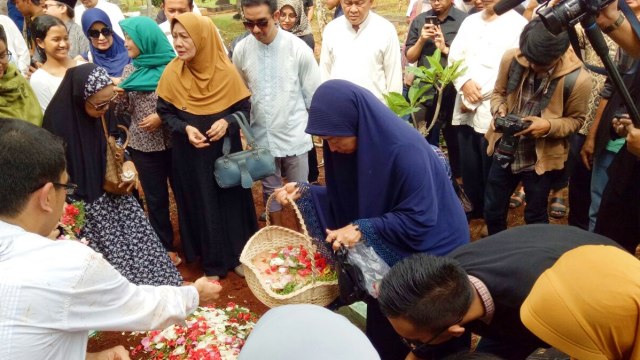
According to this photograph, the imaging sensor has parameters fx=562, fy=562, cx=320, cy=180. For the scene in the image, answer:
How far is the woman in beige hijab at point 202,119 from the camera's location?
3945mm

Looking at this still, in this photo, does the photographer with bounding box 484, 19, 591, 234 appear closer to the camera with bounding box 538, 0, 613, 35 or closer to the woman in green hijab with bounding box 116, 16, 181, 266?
the camera with bounding box 538, 0, 613, 35

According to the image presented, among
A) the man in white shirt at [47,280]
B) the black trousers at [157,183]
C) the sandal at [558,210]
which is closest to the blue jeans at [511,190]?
the sandal at [558,210]

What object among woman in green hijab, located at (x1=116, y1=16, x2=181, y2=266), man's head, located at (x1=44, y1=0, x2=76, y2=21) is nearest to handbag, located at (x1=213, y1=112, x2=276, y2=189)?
woman in green hijab, located at (x1=116, y1=16, x2=181, y2=266)

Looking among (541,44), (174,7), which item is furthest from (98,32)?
(541,44)

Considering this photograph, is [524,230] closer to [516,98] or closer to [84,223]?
[516,98]

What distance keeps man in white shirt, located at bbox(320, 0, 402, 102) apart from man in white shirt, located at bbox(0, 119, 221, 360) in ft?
10.3

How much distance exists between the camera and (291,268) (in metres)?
3.24

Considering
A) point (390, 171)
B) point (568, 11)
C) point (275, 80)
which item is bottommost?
point (390, 171)

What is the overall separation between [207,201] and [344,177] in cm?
162

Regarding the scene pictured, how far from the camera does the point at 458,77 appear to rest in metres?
4.61

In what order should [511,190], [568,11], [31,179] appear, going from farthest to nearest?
[511,190] → [568,11] → [31,179]

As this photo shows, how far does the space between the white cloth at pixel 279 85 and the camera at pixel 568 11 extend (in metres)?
2.40

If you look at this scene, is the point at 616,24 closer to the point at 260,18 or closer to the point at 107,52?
the point at 260,18

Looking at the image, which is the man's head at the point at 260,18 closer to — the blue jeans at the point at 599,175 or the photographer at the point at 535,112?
the photographer at the point at 535,112
